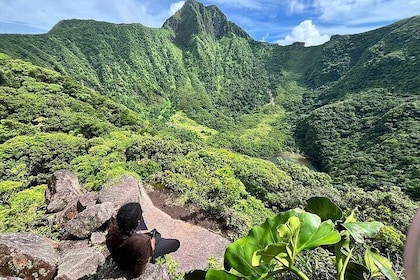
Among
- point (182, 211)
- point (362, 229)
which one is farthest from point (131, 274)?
point (182, 211)

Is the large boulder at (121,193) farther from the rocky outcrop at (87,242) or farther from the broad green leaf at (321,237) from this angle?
the broad green leaf at (321,237)

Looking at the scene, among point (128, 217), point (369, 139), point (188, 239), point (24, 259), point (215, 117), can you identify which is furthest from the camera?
point (215, 117)

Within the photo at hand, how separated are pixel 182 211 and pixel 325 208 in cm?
709

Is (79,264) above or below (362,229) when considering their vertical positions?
below

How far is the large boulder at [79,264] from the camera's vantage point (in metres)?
4.40

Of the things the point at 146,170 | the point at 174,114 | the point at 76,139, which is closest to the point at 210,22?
the point at 174,114

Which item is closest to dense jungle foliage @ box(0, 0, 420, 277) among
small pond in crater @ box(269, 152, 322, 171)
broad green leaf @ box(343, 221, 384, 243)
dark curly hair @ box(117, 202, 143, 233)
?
small pond in crater @ box(269, 152, 322, 171)

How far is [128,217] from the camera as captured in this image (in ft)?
10.5

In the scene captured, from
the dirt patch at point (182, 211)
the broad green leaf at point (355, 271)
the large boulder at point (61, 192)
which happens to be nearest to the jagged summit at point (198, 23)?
the large boulder at point (61, 192)

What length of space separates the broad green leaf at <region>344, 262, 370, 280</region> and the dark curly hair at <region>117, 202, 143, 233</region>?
2559 millimetres

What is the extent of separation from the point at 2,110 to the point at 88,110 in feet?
26.9

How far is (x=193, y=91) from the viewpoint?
300ft

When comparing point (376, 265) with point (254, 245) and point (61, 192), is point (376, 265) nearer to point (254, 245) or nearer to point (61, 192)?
point (254, 245)

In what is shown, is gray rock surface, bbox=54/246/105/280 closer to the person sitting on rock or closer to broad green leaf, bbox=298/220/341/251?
the person sitting on rock
